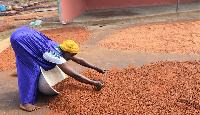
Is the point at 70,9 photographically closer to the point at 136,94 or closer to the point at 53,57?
the point at 53,57

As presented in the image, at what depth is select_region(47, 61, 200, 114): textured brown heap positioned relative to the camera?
9.43ft

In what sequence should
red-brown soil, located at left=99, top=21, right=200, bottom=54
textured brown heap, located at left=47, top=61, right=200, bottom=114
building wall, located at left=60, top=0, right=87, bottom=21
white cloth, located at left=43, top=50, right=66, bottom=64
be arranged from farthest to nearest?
building wall, located at left=60, top=0, right=87, bottom=21 → red-brown soil, located at left=99, top=21, right=200, bottom=54 → white cloth, located at left=43, top=50, right=66, bottom=64 → textured brown heap, located at left=47, top=61, right=200, bottom=114

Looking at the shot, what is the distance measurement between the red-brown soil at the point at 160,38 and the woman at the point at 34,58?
3.09m

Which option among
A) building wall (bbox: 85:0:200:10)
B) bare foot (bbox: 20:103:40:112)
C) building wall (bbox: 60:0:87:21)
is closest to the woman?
bare foot (bbox: 20:103:40:112)

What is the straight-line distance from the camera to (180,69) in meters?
3.96

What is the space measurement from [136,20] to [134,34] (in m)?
2.58

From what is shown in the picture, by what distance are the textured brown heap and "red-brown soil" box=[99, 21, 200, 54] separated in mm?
1941

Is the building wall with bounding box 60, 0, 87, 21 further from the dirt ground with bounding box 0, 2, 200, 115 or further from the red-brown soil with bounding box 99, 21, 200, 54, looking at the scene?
the dirt ground with bounding box 0, 2, 200, 115

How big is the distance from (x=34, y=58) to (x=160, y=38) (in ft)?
15.4

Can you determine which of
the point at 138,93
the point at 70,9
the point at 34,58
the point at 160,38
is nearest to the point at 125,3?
the point at 70,9

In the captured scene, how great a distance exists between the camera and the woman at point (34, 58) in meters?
3.04

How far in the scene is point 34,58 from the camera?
10.2ft

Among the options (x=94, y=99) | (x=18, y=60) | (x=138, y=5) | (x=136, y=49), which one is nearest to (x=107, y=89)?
(x=94, y=99)

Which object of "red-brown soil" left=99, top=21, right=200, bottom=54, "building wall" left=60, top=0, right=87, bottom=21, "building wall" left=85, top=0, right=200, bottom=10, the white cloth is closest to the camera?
the white cloth
